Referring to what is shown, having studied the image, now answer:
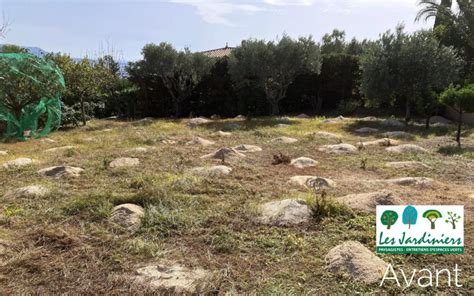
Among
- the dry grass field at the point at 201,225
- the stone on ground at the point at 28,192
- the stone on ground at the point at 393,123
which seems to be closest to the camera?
the dry grass field at the point at 201,225

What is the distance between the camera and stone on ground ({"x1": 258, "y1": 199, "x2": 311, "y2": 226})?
3480 millimetres

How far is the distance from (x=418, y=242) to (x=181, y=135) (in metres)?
7.25

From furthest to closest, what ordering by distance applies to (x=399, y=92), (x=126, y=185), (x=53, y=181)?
(x=399, y=92), (x=53, y=181), (x=126, y=185)

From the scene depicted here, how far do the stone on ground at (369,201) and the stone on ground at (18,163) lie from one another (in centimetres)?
483

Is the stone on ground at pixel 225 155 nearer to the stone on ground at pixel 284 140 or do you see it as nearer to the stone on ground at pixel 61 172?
the stone on ground at pixel 284 140

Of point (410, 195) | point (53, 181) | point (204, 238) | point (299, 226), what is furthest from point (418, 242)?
point (53, 181)

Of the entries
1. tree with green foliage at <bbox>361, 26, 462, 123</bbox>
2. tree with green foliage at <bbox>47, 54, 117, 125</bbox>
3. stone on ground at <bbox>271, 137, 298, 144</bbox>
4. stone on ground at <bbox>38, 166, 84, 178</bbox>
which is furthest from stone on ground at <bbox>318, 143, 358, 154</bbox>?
tree with green foliage at <bbox>47, 54, 117, 125</bbox>

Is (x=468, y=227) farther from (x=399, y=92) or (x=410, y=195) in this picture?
(x=399, y=92)

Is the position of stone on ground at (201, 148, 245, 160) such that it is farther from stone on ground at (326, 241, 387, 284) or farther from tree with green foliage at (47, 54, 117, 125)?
tree with green foliage at (47, 54, 117, 125)

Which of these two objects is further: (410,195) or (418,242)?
(410,195)

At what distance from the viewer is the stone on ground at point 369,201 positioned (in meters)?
3.66

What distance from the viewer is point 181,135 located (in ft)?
31.4

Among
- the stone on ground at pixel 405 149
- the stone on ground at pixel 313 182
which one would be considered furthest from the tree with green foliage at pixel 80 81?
the stone on ground at pixel 313 182

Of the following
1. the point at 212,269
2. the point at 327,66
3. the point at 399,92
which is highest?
the point at 327,66
